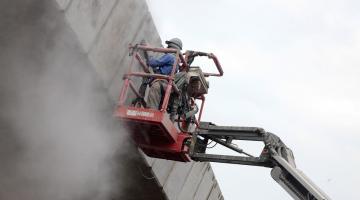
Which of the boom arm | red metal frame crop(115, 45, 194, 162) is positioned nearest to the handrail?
red metal frame crop(115, 45, 194, 162)

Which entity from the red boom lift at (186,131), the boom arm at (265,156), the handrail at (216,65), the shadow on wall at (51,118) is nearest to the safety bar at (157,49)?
the red boom lift at (186,131)

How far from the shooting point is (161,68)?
28.7 ft

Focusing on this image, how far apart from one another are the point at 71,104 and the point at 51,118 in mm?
558

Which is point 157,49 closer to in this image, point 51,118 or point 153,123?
point 153,123

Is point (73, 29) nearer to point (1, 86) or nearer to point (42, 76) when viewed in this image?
point (42, 76)

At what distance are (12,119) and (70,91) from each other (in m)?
1.76

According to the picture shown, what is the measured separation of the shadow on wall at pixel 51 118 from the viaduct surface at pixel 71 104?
0.02 meters

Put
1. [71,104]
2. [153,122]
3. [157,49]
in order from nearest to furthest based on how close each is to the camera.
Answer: [153,122]
[157,49]
[71,104]

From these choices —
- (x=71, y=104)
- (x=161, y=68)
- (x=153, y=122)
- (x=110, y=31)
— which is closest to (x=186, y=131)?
(x=161, y=68)

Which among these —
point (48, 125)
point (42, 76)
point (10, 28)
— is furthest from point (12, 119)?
point (10, 28)

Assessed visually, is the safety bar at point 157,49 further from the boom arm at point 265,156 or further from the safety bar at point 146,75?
the boom arm at point 265,156

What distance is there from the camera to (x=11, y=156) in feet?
Answer: 35.4

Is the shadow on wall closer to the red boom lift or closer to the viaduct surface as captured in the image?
the viaduct surface

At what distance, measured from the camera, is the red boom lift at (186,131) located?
7.91m
